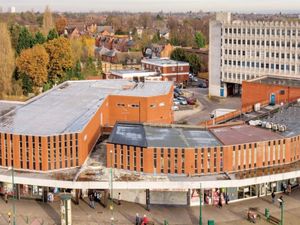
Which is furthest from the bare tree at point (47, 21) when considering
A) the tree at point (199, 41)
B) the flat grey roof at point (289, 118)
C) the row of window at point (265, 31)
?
the flat grey roof at point (289, 118)

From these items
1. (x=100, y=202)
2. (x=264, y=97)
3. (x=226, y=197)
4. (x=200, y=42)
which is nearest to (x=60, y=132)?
(x=100, y=202)

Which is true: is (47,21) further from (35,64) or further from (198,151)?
(198,151)

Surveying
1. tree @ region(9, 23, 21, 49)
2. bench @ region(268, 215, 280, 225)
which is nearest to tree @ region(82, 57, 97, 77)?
tree @ region(9, 23, 21, 49)

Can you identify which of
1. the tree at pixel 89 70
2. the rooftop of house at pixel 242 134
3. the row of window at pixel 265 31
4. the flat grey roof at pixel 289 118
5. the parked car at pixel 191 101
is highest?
the row of window at pixel 265 31

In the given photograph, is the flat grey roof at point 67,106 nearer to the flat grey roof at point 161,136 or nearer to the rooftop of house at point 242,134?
the flat grey roof at point 161,136

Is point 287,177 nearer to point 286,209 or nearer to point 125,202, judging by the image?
point 286,209

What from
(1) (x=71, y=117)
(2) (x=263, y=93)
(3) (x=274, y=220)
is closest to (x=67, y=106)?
(1) (x=71, y=117)
